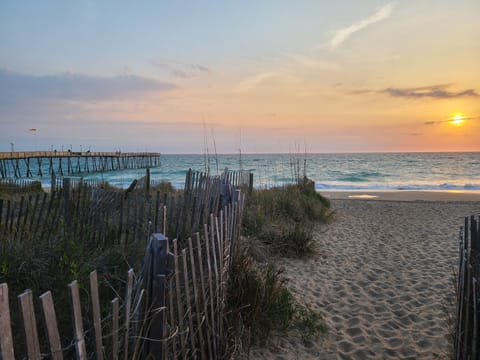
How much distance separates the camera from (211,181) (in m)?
6.55

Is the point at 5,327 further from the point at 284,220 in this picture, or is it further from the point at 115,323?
the point at 284,220

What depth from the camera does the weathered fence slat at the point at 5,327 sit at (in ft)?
3.41

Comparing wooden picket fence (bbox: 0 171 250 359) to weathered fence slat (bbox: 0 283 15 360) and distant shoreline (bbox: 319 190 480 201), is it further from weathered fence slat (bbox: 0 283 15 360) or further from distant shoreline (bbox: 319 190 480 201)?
distant shoreline (bbox: 319 190 480 201)

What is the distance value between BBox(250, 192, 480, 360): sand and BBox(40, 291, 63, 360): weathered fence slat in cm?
241

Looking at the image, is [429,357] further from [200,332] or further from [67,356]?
[67,356]

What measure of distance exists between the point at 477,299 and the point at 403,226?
851cm

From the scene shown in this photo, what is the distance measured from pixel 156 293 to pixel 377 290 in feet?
14.0

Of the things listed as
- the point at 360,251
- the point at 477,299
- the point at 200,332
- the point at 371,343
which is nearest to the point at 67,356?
the point at 200,332

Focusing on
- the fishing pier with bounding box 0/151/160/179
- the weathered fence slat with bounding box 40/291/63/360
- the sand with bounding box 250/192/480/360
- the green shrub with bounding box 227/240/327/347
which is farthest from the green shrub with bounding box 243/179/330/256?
the fishing pier with bounding box 0/151/160/179

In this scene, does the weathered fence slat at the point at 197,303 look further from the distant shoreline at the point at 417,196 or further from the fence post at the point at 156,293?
the distant shoreline at the point at 417,196

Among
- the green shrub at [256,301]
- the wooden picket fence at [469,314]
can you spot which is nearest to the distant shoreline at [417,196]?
the green shrub at [256,301]

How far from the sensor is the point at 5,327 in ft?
3.52

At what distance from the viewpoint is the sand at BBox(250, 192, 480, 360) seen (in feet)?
11.7

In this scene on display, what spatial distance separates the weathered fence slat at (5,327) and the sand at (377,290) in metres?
2.57
